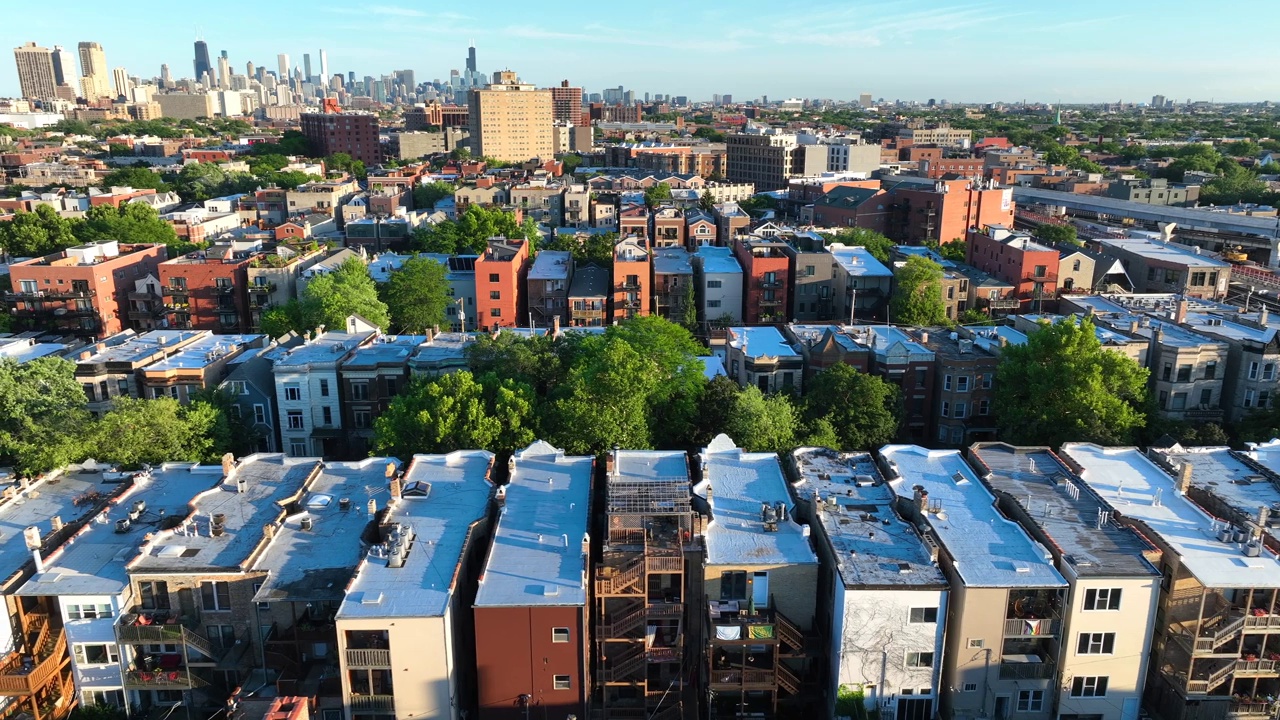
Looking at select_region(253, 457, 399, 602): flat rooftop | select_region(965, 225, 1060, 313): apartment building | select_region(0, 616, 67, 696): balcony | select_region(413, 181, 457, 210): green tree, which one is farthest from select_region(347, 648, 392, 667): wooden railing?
select_region(413, 181, 457, 210): green tree

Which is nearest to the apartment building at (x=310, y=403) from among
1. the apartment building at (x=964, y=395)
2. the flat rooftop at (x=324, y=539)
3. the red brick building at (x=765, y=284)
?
the flat rooftop at (x=324, y=539)

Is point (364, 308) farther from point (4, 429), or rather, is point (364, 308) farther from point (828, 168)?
point (828, 168)

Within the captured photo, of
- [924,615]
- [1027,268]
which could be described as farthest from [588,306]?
[924,615]

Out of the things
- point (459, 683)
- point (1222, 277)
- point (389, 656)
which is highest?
point (1222, 277)

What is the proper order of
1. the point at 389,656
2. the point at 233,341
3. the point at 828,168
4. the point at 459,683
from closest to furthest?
1. the point at 389,656
2. the point at 459,683
3. the point at 233,341
4. the point at 828,168

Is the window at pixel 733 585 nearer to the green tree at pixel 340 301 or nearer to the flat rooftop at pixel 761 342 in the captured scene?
the flat rooftop at pixel 761 342

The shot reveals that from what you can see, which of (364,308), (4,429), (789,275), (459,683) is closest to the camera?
(459,683)

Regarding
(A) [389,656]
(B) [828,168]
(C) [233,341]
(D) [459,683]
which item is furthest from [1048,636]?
(B) [828,168]
